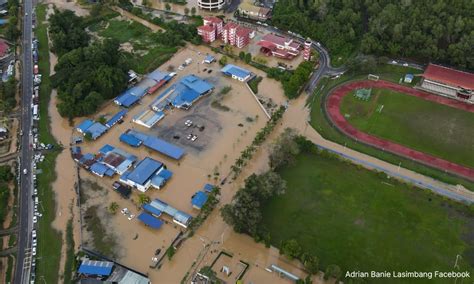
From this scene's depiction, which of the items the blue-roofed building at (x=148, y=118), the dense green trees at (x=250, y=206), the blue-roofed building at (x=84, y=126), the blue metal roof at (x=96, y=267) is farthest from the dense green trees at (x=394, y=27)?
the blue metal roof at (x=96, y=267)

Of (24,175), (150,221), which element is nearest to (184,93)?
(150,221)

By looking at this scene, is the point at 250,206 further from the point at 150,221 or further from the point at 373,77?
the point at 373,77

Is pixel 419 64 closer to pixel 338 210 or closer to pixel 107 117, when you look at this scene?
pixel 338 210

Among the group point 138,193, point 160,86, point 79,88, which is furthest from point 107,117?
point 138,193

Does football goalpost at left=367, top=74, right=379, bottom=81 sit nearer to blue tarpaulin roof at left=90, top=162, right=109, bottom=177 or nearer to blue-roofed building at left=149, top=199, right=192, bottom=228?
blue-roofed building at left=149, top=199, right=192, bottom=228

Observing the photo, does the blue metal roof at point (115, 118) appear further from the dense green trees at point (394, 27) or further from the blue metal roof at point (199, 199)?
the dense green trees at point (394, 27)
